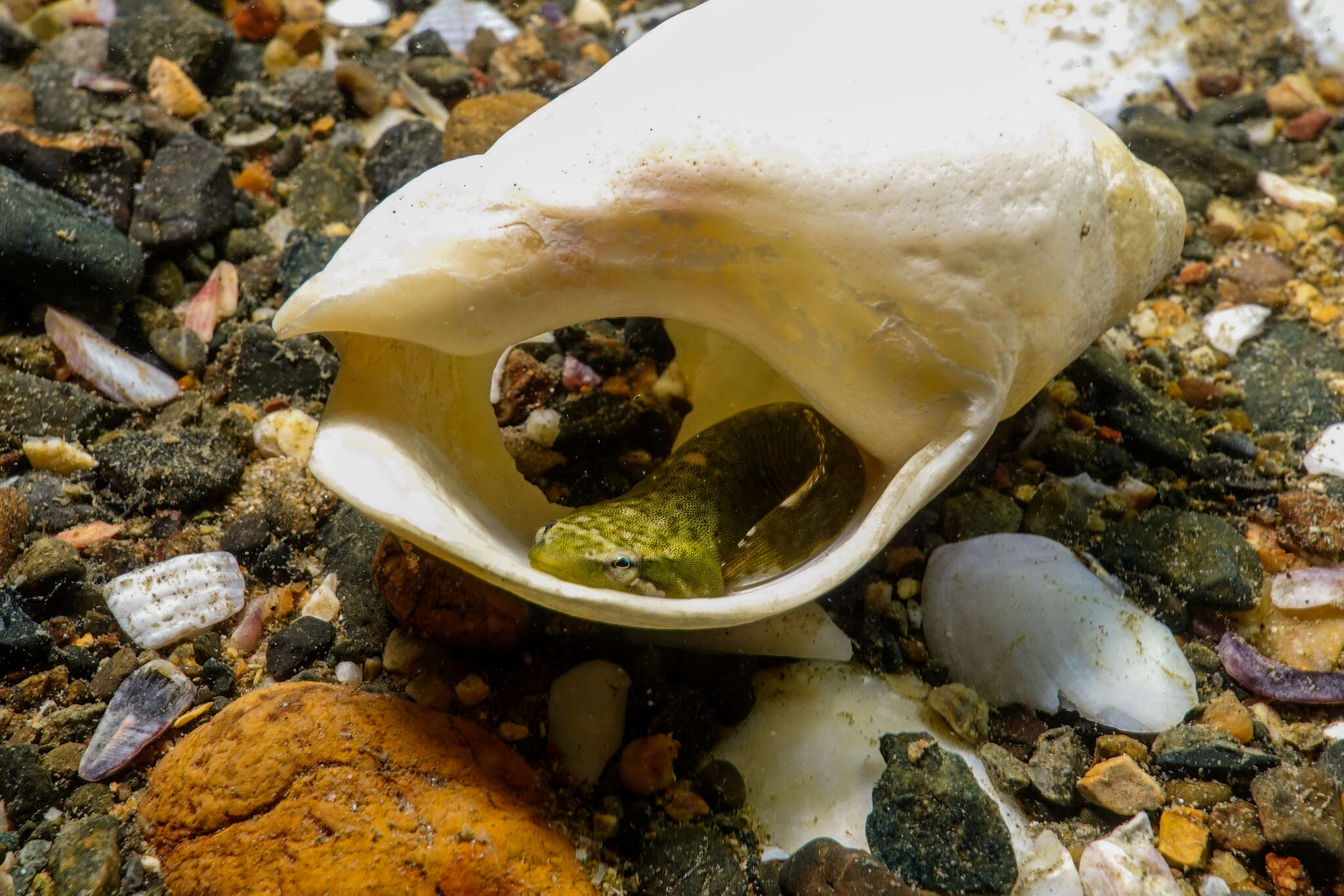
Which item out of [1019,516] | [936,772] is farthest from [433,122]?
[936,772]

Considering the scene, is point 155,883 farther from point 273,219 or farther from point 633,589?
point 273,219

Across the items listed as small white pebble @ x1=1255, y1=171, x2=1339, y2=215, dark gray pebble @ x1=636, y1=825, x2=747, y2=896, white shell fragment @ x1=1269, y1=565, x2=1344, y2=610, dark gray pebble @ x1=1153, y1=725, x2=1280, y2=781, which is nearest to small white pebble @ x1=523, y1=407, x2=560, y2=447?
dark gray pebble @ x1=636, y1=825, x2=747, y2=896

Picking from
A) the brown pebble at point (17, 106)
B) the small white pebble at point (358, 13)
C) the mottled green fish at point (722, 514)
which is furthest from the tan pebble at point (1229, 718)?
the brown pebble at point (17, 106)

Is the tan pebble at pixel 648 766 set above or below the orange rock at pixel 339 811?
below

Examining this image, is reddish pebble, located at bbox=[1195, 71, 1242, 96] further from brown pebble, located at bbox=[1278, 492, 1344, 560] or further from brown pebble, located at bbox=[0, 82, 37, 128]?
brown pebble, located at bbox=[0, 82, 37, 128]

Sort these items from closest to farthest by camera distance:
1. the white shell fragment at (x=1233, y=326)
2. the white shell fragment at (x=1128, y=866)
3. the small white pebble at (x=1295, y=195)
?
the white shell fragment at (x=1128, y=866)
the white shell fragment at (x=1233, y=326)
the small white pebble at (x=1295, y=195)

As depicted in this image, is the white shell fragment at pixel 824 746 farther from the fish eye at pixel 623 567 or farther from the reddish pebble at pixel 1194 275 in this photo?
the reddish pebble at pixel 1194 275
